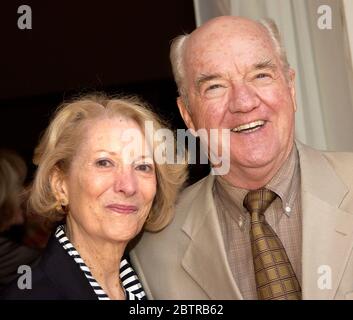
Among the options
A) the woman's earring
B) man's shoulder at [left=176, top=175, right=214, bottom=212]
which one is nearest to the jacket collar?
the woman's earring

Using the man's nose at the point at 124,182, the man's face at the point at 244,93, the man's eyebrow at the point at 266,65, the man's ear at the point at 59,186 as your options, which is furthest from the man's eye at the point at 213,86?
the man's ear at the point at 59,186

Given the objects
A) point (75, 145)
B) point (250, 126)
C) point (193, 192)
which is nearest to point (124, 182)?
point (75, 145)

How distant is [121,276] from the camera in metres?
1.49

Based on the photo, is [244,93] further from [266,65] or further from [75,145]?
[75,145]

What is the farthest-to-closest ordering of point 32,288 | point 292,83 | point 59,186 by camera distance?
point 292,83 < point 59,186 < point 32,288

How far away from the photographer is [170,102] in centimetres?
162

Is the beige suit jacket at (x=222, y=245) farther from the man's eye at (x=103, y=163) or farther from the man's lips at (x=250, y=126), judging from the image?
the man's eye at (x=103, y=163)

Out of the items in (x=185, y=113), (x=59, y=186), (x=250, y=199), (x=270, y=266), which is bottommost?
(x=270, y=266)

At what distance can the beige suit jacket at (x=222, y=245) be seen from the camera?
4.50 feet

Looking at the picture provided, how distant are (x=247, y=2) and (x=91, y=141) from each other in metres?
0.69

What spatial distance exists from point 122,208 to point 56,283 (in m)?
0.24
